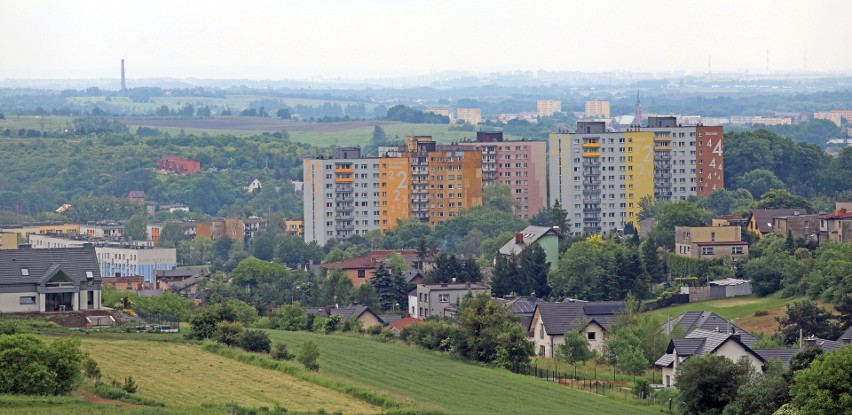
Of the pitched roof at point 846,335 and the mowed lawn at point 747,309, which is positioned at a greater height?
the pitched roof at point 846,335

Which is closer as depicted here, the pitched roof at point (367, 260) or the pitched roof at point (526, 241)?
the pitched roof at point (526, 241)

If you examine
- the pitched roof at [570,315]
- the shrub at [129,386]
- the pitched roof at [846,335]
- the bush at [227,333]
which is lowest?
the pitched roof at [570,315]

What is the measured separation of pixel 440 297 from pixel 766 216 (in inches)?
597

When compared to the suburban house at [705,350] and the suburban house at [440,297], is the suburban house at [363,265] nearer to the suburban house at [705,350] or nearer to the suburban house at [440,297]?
the suburban house at [440,297]

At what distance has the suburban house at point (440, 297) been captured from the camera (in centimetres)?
5606

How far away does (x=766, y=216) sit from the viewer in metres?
65.6

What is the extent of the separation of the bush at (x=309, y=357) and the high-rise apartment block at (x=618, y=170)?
5531cm

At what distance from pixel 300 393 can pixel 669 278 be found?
2979cm

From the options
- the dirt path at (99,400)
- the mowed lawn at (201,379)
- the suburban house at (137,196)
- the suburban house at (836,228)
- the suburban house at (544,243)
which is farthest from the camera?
the suburban house at (137,196)

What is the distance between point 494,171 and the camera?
102 metres

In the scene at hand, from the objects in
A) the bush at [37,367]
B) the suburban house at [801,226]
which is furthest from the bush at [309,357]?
the suburban house at [801,226]

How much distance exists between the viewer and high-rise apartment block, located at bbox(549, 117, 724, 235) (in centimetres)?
9312

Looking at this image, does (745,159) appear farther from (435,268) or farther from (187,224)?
(435,268)

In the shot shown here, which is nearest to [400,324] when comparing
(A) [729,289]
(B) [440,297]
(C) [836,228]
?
(B) [440,297]
